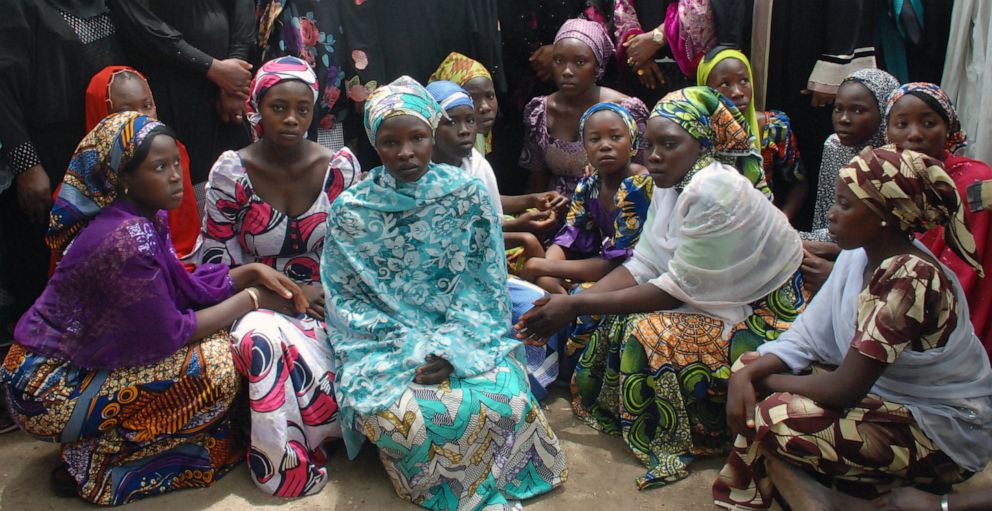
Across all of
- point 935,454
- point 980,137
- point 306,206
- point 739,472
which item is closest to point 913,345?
point 935,454

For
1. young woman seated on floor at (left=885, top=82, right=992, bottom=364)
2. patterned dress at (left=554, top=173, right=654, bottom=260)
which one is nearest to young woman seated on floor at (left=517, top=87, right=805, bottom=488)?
patterned dress at (left=554, top=173, right=654, bottom=260)

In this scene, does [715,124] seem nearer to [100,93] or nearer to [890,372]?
[890,372]

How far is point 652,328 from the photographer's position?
3.86m

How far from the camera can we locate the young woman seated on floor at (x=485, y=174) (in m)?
4.43

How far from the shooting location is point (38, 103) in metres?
4.39

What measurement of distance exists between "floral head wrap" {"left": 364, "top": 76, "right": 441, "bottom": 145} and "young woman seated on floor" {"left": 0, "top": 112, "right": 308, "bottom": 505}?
83cm

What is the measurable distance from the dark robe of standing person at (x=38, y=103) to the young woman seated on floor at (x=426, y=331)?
5.48 feet

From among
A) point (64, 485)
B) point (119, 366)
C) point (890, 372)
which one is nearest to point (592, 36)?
point (890, 372)

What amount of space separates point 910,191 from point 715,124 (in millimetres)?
1220

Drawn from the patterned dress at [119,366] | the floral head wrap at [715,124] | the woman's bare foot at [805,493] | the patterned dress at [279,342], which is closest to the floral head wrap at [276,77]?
the patterned dress at [279,342]

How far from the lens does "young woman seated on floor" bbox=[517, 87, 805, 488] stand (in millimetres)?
3746

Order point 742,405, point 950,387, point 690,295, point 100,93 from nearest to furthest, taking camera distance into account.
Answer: point 950,387 → point 742,405 → point 690,295 → point 100,93

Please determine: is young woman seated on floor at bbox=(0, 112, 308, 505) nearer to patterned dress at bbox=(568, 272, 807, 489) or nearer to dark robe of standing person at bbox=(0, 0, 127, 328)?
dark robe of standing person at bbox=(0, 0, 127, 328)

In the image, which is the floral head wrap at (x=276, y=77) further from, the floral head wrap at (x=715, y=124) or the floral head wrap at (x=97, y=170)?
the floral head wrap at (x=715, y=124)
